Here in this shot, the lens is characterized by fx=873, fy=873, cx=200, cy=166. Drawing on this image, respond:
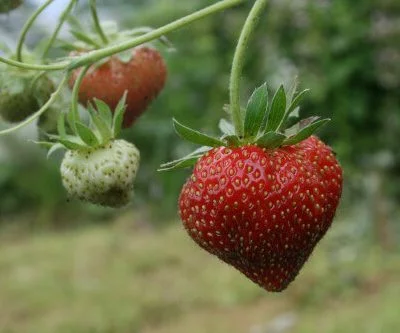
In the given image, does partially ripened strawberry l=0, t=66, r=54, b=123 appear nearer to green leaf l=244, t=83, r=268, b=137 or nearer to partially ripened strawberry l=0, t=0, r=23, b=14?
partially ripened strawberry l=0, t=0, r=23, b=14

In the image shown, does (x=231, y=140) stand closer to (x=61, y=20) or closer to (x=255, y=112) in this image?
(x=255, y=112)

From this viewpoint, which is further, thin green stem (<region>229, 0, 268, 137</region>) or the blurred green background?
the blurred green background

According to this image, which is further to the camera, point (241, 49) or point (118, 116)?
point (118, 116)

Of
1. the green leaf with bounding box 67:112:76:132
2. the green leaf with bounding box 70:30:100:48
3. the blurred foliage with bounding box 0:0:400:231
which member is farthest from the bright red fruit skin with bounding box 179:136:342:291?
the blurred foliage with bounding box 0:0:400:231

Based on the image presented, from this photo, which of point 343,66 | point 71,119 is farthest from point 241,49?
point 343,66

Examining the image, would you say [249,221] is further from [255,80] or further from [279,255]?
[255,80]

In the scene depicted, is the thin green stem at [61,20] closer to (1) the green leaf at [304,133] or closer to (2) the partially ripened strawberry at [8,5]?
(2) the partially ripened strawberry at [8,5]

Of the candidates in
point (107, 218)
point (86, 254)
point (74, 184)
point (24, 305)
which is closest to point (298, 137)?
point (74, 184)
